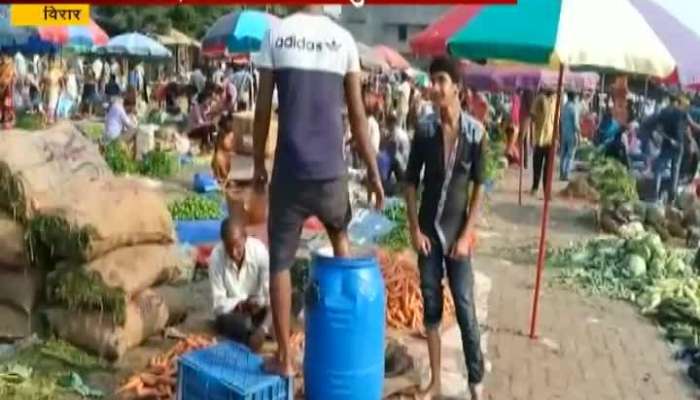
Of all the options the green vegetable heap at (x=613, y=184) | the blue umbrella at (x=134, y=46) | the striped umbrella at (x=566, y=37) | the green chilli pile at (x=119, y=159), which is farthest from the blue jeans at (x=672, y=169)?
the blue umbrella at (x=134, y=46)

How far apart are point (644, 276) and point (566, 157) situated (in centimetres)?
1029

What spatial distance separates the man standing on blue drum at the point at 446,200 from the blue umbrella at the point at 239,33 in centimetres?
1359

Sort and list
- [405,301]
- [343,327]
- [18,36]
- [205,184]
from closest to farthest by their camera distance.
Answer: [343,327] → [405,301] → [205,184] → [18,36]

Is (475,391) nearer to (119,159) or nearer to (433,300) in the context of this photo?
(433,300)

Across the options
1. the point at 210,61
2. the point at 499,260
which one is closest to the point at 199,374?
the point at 499,260

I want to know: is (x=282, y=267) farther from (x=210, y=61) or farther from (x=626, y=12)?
(x=210, y=61)

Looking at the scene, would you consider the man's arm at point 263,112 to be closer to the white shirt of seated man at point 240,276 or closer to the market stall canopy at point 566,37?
the white shirt of seated man at point 240,276

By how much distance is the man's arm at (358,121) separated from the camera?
5.05 metres

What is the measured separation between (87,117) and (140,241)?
2305 cm

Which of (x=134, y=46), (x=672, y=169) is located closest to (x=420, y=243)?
(x=672, y=169)

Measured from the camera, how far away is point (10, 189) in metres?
6.52

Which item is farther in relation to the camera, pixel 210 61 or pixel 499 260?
pixel 210 61

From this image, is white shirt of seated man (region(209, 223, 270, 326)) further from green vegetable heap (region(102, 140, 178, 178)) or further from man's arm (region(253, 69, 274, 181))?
green vegetable heap (region(102, 140, 178, 178))

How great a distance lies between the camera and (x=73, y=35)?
2117 centimetres
